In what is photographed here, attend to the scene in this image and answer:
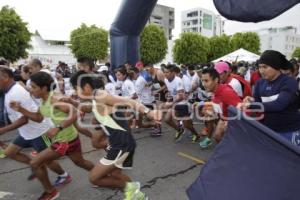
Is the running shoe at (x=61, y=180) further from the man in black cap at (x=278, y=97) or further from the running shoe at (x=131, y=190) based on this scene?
the man in black cap at (x=278, y=97)

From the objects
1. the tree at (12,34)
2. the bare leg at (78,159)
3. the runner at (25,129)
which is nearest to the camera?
Result: the bare leg at (78,159)

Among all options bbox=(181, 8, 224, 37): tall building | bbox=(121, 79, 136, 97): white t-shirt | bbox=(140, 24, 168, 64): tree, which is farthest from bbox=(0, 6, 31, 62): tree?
bbox=(181, 8, 224, 37): tall building

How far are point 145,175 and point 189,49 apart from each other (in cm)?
4924

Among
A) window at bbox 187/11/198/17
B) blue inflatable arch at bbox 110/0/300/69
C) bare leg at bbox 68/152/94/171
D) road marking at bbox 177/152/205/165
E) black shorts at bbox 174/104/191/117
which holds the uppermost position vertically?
window at bbox 187/11/198/17

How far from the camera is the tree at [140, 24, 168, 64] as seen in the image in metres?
52.4

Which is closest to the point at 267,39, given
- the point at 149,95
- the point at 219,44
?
Answer: the point at 219,44

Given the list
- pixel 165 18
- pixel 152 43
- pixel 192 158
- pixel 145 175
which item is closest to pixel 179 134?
pixel 192 158

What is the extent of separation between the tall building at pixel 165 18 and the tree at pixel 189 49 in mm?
44380

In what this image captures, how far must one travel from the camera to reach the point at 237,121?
2.53 meters

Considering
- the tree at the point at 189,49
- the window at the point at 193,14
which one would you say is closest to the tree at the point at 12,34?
the tree at the point at 189,49

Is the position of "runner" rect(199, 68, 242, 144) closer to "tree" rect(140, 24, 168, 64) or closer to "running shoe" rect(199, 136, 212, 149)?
"running shoe" rect(199, 136, 212, 149)

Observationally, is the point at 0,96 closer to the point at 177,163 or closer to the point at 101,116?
the point at 177,163

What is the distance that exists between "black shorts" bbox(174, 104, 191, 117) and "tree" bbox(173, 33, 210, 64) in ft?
151

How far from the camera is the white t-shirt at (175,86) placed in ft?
27.5
